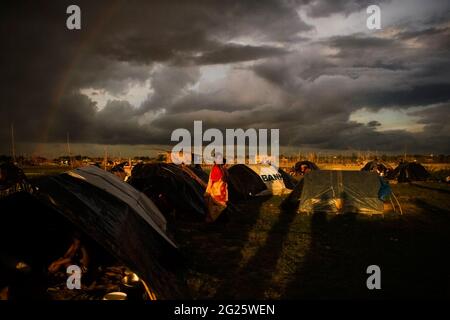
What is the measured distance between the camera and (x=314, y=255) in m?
8.38

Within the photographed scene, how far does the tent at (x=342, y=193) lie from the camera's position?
14.2 m

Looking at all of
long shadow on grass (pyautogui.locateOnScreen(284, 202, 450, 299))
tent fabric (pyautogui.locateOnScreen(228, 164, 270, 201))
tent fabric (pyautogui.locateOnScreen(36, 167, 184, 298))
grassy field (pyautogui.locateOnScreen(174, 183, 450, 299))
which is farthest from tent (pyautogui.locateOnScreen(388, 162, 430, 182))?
tent fabric (pyautogui.locateOnScreen(36, 167, 184, 298))

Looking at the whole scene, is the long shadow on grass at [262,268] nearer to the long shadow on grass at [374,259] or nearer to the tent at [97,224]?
the long shadow on grass at [374,259]

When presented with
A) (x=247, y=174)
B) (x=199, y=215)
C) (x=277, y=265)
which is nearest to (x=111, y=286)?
(x=277, y=265)

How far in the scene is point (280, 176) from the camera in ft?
74.6

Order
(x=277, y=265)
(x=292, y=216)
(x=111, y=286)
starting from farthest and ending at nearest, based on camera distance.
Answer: (x=292, y=216)
(x=277, y=265)
(x=111, y=286)

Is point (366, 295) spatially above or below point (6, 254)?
below

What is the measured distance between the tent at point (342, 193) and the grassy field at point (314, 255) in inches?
27.8

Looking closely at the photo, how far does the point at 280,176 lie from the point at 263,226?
11157mm

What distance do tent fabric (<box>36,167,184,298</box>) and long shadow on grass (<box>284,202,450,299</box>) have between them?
227 cm

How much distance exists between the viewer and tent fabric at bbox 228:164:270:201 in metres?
19.0

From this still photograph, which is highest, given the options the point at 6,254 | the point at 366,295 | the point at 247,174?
the point at 247,174
